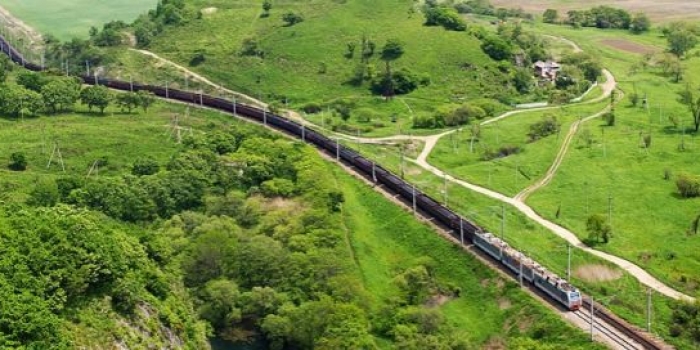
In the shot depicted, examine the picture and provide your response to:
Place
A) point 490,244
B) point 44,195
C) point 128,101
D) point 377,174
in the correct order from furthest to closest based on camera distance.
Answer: point 128,101, point 377,174, point 44,195, point 490,244

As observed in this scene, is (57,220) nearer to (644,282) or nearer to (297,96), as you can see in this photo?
(644,282)

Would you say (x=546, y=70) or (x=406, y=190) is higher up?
(x=546, y=70)

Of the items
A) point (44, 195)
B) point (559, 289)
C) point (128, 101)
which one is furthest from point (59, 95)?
point (559, 289)

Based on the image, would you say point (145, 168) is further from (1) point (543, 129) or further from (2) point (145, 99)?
(1) point (543, 129)

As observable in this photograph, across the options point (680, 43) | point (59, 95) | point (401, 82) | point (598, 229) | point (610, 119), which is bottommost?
point (598, 229)

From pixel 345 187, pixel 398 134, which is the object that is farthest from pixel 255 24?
pixel 345 187

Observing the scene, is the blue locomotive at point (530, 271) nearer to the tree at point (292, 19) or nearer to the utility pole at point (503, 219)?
the utility pole at point (503, 219)

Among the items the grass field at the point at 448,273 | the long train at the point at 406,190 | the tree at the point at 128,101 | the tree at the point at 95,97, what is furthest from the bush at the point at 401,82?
the grass field at the point at 448,273

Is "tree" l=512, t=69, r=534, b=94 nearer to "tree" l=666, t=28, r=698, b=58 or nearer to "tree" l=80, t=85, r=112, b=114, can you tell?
"tree" l=666, t=28, r=698, b=58
